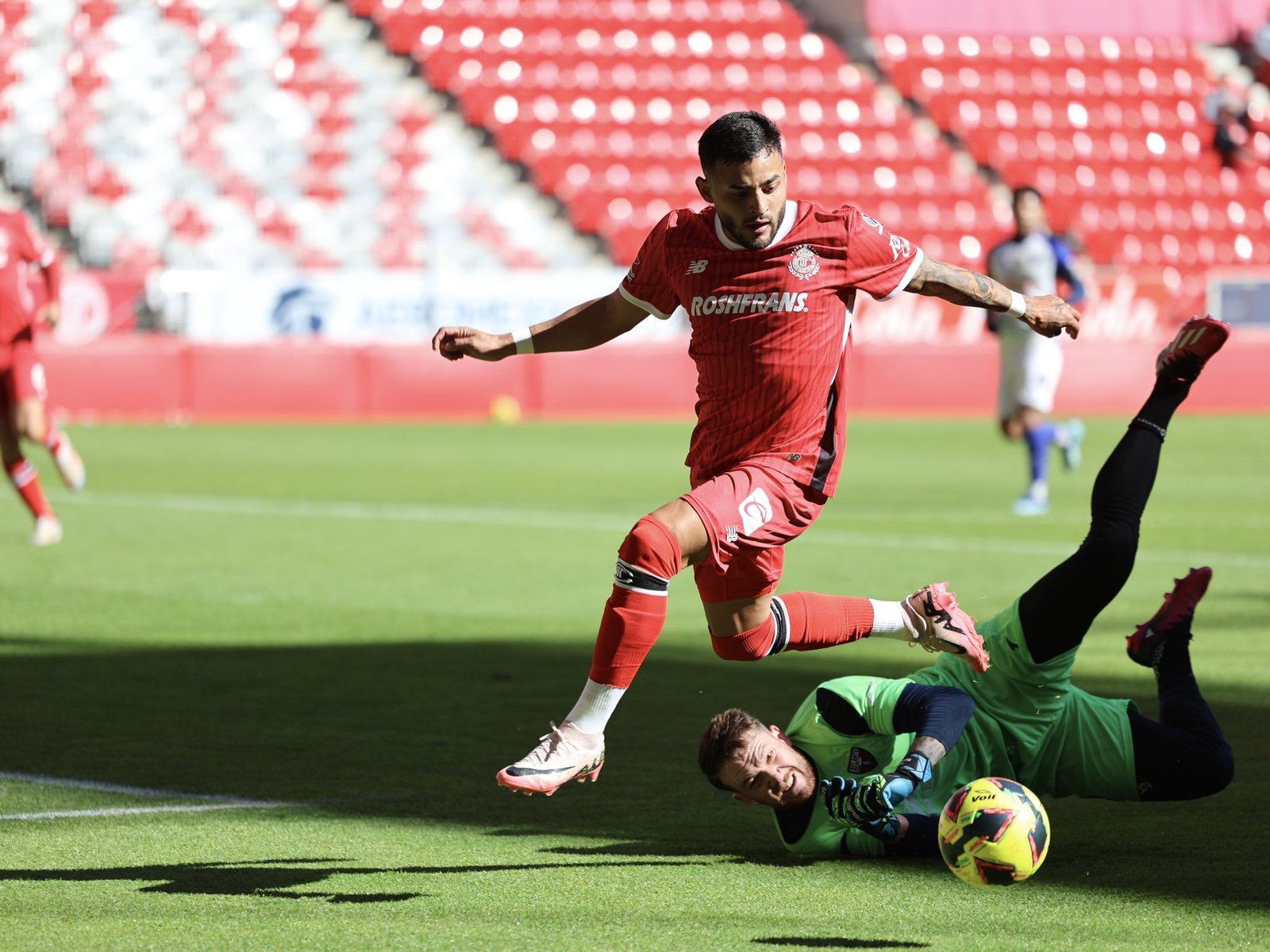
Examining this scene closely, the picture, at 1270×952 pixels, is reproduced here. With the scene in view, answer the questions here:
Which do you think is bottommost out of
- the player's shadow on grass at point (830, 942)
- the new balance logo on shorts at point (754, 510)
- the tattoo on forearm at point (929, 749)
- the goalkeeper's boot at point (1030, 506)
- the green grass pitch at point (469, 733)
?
the goalkeeper's boot at point (1030, 506)

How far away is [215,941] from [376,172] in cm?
2523

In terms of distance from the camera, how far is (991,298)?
18.6 feet

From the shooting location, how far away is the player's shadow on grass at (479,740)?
17.6 feet

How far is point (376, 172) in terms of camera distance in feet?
94.4

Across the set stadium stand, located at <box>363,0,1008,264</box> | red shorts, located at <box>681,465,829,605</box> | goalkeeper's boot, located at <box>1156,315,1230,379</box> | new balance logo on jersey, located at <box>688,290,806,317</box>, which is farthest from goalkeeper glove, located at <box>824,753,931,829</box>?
stadium stand, located at <box>363,0,1008,264</box>

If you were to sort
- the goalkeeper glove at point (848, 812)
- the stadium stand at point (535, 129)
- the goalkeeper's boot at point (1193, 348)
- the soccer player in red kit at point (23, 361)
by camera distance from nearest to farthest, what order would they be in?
the goalkeeper glove at point (848, 812) → the goalkeeper's boot at point (1193, 348) → the soccer player in red kit at point (23, 361) → the stadium stand at point (535, 129)

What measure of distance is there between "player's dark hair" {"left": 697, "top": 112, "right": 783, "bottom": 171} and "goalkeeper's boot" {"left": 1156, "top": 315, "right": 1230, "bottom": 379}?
1.85m

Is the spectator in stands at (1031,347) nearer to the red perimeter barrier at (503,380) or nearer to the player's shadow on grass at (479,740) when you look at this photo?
A: the player's shadow on grass at (479,740)

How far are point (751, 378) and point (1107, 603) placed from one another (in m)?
1.27

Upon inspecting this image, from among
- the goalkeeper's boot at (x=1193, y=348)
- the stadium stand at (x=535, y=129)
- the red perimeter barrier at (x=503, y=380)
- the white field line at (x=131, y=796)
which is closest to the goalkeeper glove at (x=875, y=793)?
the white field line at (x=131, y=796)

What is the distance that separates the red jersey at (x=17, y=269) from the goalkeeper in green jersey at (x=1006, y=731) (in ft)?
27.1

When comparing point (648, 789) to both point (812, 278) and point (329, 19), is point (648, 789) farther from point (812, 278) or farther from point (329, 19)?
point (329, 19)

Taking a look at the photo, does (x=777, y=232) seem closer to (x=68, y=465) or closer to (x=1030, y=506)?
(x=68, y=465)

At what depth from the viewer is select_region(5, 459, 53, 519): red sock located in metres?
12.7
